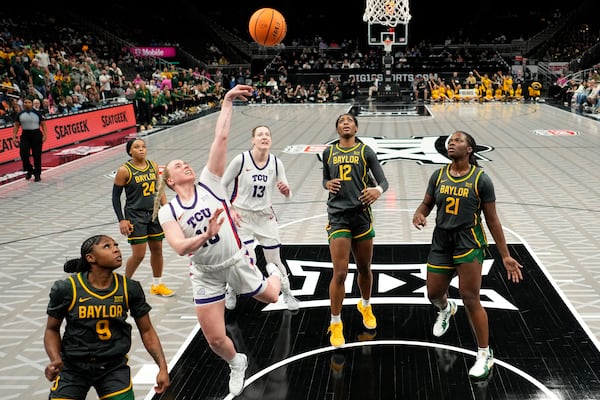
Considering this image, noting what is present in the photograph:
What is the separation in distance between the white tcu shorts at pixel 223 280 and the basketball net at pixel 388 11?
2540cm

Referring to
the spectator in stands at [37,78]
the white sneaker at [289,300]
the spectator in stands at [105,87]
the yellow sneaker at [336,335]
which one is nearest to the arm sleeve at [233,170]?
the white sneaker at [289,300]

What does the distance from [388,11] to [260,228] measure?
79.6 feet

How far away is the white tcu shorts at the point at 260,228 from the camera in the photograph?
596 cm

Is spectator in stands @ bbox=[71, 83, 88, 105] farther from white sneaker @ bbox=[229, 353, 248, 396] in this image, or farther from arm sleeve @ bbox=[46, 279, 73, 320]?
arm sleeve @ bbox=[46, 279, 73, 320]

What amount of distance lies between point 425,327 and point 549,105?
25802mm

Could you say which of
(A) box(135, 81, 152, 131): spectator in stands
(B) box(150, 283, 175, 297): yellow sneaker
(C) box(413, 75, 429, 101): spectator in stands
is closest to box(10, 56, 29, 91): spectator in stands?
(A) box(135, 81, 152, 131): spectator in stands

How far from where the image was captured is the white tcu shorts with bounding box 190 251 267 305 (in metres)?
4.36

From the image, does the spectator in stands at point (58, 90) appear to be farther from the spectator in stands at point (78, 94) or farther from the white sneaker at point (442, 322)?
the white sneaker at point (442, 322)

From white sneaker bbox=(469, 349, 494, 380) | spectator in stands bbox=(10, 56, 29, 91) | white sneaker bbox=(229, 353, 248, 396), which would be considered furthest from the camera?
spectator in stands bbox=(10, 56, 29, 91)

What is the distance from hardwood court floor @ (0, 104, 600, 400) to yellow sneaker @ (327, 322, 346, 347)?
9 cm

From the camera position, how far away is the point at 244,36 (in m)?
48.5

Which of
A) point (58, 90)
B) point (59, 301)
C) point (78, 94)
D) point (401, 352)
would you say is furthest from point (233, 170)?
point (78, 94)

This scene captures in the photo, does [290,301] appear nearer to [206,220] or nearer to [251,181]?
[251,181]

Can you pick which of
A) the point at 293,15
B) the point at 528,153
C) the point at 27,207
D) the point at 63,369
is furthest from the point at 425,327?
the point at 293,15
